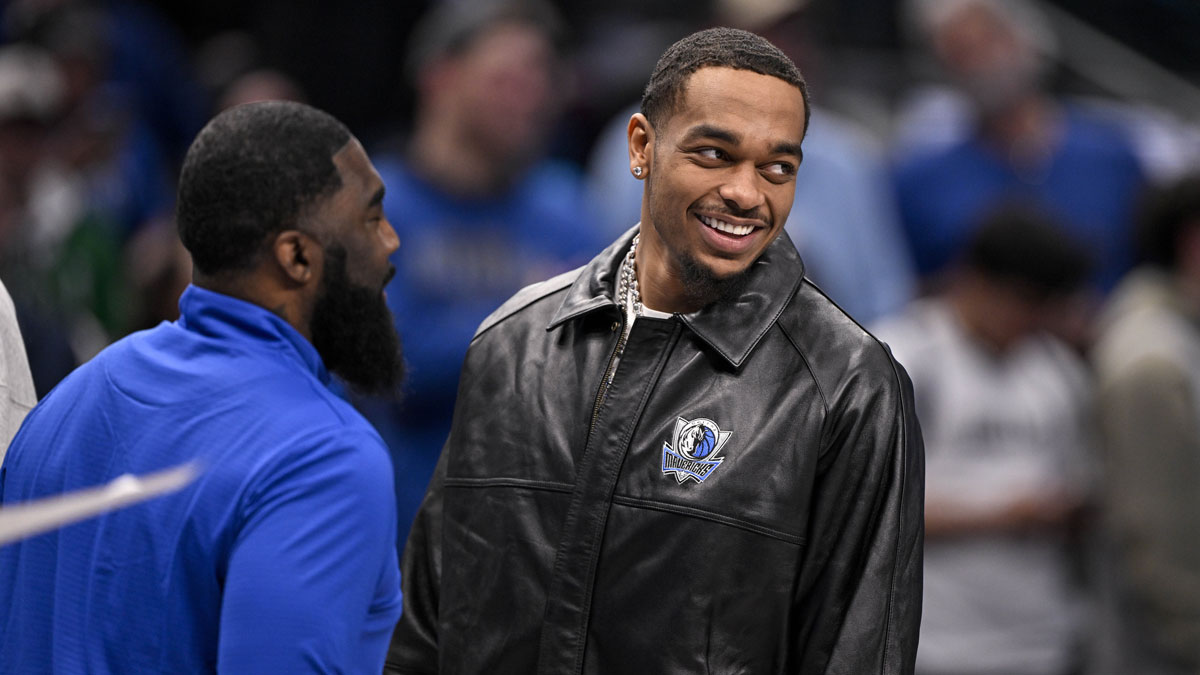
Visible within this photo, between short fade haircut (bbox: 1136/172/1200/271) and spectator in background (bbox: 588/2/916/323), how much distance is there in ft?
3.10

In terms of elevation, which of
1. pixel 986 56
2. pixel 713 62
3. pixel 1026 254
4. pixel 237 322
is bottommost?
pixel 237 322

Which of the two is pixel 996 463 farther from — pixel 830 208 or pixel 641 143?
pixel 641 143

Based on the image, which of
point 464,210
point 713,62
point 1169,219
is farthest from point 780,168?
point 1169,219

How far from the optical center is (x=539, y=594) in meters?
2.70

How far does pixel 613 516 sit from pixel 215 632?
679 millimetres

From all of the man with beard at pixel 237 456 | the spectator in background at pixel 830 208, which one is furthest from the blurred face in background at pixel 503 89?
the man with beard at pixel 237 456

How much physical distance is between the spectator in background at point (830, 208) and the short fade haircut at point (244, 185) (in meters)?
2.92

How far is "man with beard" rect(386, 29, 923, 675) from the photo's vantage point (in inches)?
100

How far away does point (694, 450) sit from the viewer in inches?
103

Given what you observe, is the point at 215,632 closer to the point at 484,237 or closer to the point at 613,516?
the point at 613,516

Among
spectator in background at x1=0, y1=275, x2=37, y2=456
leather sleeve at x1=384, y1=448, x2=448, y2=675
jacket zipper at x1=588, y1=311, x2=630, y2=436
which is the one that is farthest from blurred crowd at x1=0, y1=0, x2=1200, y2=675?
jacket zipper at x1=588, y1=311, x2=630, y2=436

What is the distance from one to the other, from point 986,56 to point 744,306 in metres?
4.38

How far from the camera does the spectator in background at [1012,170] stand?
6.49 meters

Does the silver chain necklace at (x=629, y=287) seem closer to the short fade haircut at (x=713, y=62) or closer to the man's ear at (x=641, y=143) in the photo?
the man's ear at (x=641, y=143)
